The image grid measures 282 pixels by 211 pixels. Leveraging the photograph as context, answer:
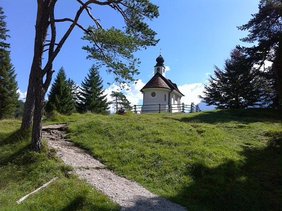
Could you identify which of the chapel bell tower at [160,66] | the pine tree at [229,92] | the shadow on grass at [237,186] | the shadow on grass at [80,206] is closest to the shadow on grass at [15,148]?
the shadow on grass at [80,206]

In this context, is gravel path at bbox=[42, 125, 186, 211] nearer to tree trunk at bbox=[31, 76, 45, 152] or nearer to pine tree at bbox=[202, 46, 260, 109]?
tree trunk at bbox=[31, 76, 45, 152]

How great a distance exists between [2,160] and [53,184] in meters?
3.87

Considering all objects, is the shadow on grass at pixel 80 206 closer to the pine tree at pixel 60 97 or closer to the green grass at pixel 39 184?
the green grass at pixel 39 184

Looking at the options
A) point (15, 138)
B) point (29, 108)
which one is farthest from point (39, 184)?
point (29, 108)

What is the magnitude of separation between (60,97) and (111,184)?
40.8 m

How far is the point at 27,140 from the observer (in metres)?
15.7


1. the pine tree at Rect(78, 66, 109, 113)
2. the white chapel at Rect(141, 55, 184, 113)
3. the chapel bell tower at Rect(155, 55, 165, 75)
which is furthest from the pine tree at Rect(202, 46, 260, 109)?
the pine tree at Rect(78, 66, 109, 113)

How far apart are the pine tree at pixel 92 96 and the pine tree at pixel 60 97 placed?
20.0 feet

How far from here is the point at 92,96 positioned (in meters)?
59.7

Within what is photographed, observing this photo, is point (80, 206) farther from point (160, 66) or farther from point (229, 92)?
point (160, 66)

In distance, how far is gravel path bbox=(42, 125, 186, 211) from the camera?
34.4 ft

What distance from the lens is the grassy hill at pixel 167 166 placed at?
36.8ft

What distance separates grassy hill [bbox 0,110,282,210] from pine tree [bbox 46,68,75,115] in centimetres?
2967

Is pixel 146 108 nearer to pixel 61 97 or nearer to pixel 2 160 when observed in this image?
pixel 61 97
